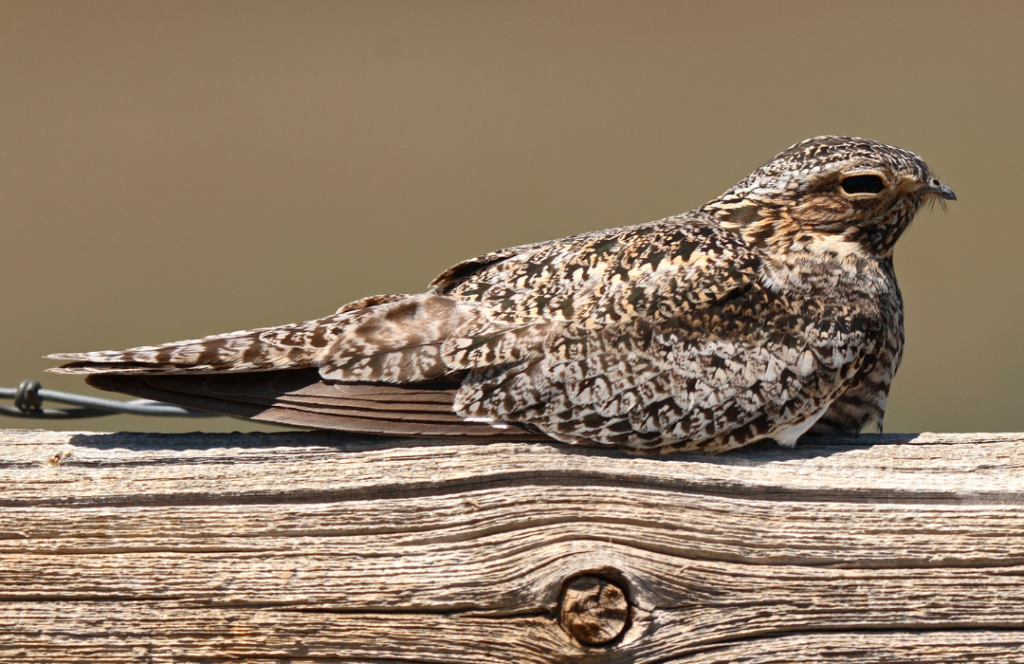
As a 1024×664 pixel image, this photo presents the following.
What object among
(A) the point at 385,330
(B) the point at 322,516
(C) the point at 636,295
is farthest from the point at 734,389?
(B) the point at 322,516

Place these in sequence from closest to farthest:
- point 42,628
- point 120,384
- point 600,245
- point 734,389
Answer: point 42,628
point 120,384
point 734,389
point 600,245

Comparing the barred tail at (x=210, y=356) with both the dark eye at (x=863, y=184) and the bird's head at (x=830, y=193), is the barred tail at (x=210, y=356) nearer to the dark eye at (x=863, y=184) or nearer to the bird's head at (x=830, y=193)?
the bird's head at (x=830, y=193)

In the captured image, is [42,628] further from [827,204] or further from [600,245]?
[827,204]

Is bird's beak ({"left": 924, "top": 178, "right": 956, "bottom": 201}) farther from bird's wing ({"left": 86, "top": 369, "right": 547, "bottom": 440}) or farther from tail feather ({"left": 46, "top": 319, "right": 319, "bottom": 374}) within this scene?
tail feather ({"left": 46, "top": 319, "right": 319, "bottom": 374})

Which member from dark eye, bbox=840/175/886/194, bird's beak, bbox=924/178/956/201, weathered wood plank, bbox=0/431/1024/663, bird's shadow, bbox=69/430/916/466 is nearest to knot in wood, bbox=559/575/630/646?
weathered wood plank, bbox=0/431/1024/663

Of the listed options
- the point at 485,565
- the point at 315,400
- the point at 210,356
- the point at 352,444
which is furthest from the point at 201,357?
the point at 485,565

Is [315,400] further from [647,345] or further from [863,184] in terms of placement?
Result: [863,184]

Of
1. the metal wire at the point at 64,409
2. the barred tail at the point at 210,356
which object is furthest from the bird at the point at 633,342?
the metal wire at the point at 64,409
